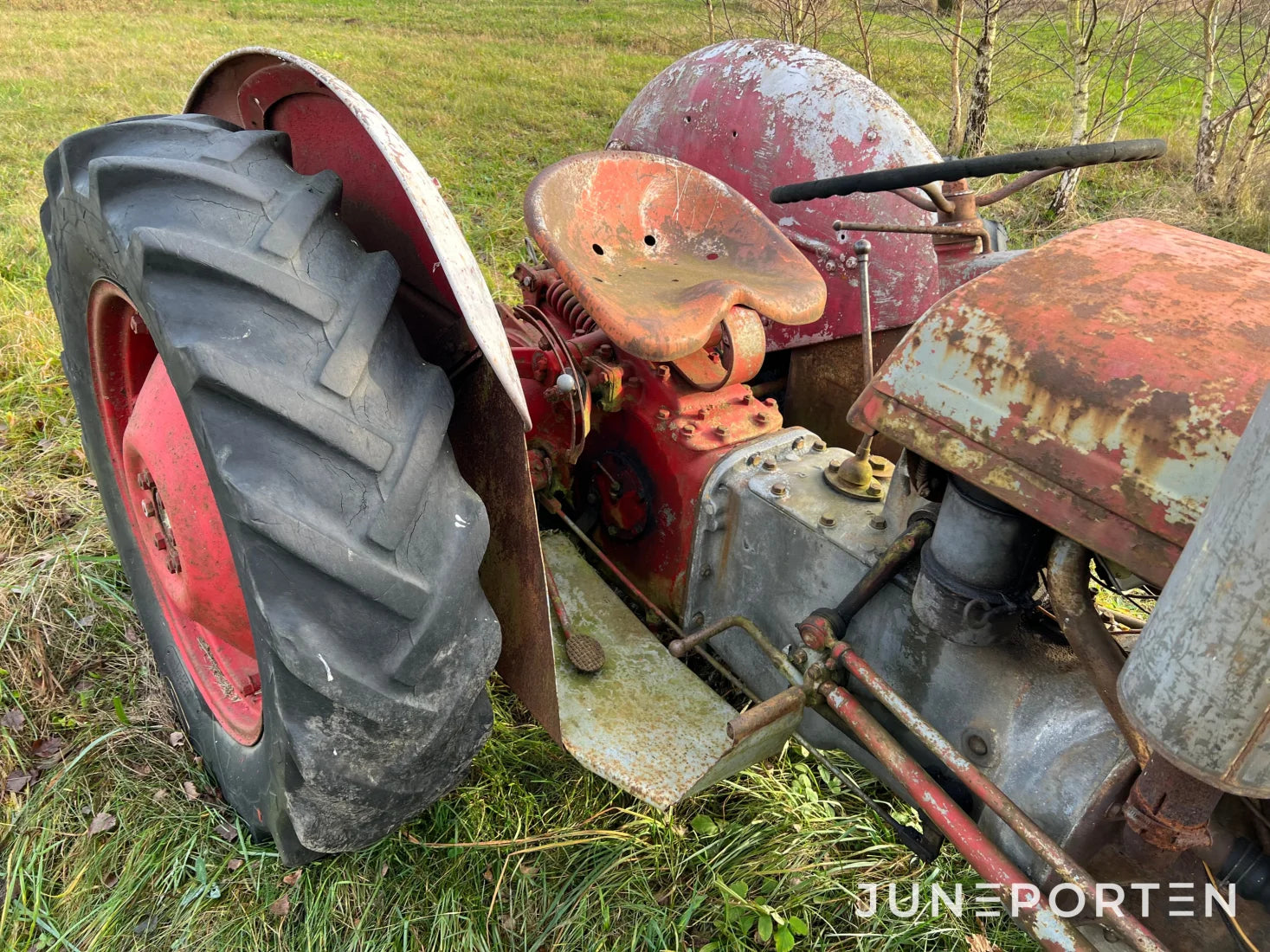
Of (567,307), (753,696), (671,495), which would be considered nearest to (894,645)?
(753,696)

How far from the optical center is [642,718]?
59.4 inches

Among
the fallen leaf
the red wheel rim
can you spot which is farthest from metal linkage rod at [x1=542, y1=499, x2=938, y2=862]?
the fallen leaf

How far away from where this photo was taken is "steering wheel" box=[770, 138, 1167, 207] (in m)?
1.26

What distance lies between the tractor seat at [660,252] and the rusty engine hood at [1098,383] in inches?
16.4

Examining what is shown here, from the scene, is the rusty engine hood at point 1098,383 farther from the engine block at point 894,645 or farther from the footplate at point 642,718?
the footplate at point 642,718

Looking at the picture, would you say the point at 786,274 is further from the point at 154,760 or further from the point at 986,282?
the point at 154,760

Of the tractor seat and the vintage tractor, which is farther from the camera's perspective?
the tractor seat

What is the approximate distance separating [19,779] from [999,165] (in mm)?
2121

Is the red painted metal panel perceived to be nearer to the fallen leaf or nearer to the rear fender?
the rear fender

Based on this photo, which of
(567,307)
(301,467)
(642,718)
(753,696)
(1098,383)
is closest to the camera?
(1098,383)

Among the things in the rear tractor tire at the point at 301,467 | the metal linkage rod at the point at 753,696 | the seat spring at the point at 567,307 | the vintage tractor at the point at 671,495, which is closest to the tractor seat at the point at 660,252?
the vintage tractor at the point at 671,495

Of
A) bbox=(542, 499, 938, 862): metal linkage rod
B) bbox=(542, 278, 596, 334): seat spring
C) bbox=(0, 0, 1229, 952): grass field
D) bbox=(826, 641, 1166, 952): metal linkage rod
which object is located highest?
bbox=(542, 278, 596, 334): seat spring

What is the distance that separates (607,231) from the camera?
166 centimetres

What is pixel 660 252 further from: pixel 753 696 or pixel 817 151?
pixel 753 696
